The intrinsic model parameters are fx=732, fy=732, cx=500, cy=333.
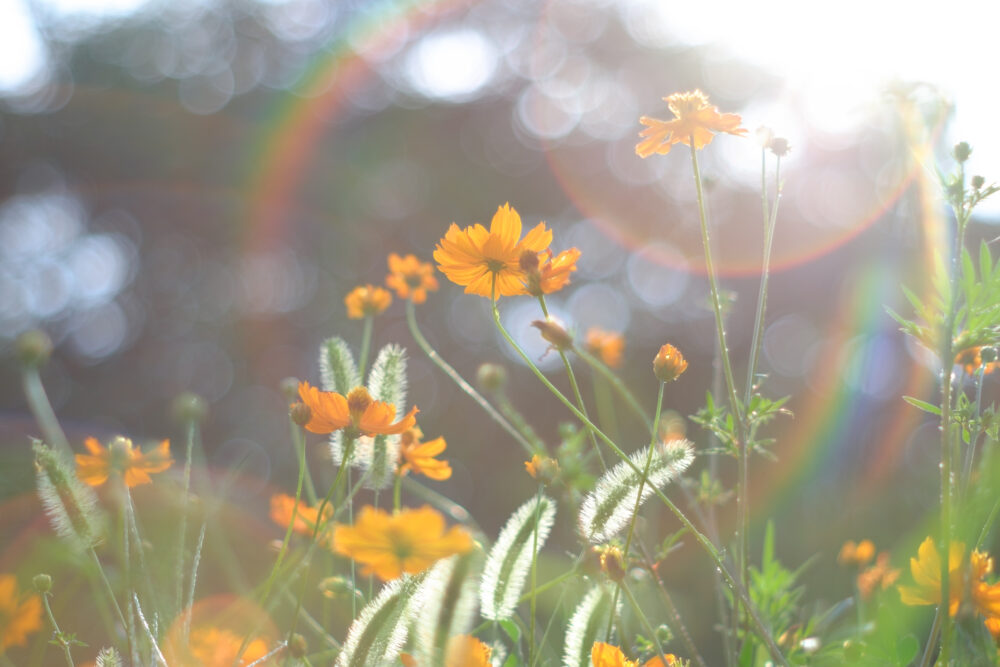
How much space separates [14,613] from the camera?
103cm

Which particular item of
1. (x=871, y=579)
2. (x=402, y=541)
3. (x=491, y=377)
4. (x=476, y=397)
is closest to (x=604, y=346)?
(x=491, y=377)

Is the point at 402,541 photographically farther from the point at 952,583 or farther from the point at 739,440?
the point at 952,583

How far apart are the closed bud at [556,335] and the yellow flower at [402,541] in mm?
330

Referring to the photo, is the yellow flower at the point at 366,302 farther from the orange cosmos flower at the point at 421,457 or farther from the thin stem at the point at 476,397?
the orange cosmos flower at the point at 421,457

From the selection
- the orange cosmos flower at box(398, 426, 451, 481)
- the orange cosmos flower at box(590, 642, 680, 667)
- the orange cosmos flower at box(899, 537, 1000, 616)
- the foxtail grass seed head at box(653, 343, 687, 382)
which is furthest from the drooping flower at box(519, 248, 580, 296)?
the orange cosmos flower at box(899, 537, 1000, 616)

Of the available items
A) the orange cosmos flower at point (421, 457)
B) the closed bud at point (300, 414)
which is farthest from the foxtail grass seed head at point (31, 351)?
the orange cosmos flower at point (421, 457)

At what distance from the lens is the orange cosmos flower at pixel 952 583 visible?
2.64 feet

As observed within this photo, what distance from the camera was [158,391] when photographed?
25.6 ft

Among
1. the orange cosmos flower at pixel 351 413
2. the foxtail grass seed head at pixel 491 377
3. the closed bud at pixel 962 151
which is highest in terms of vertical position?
the closed bud at pixel 962 151

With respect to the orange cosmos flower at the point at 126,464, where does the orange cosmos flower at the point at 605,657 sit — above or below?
below

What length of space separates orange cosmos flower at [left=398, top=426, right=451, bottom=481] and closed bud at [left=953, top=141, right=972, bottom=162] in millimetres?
847

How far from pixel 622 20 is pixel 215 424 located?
6717 millimetres

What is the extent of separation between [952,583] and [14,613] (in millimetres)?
1214

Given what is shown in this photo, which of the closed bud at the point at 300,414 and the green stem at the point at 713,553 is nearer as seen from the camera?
the green stem at the point at 713,553
